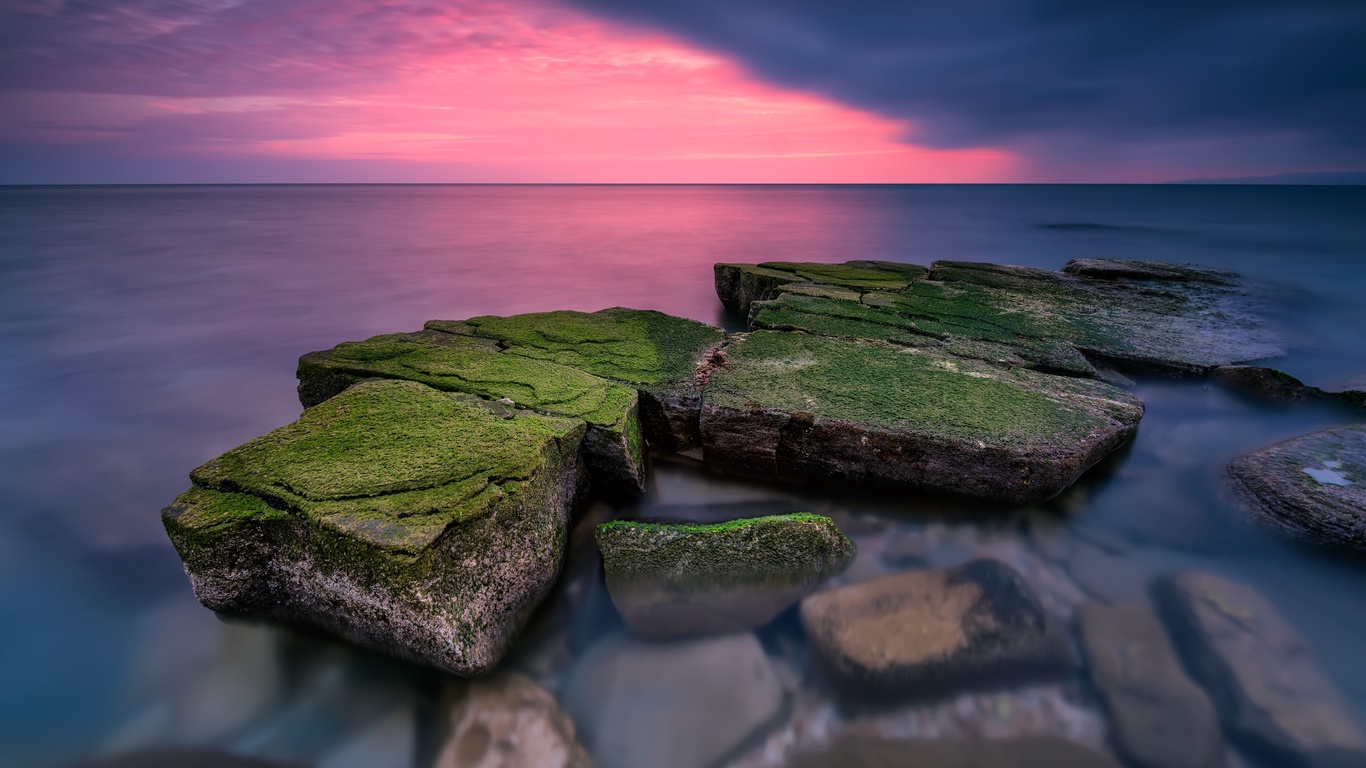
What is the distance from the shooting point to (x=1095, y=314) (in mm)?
6680

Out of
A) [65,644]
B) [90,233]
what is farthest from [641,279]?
[90,233]

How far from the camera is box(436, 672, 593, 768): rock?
7.72 ft

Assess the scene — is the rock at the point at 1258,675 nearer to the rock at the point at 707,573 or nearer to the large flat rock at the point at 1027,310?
the rock at the point at 707,573

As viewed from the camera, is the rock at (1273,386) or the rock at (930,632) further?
the rock at (1273,386)

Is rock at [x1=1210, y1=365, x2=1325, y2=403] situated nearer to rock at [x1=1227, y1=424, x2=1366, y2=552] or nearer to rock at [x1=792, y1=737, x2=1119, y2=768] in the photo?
rock at [x1=1227, y1=424, x2=1366, y2=552]

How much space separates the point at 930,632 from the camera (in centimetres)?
279

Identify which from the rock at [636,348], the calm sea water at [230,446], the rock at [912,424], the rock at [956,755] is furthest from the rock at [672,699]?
the rock at [636,348]

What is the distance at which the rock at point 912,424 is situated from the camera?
3.48m

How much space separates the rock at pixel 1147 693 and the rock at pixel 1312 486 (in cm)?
128

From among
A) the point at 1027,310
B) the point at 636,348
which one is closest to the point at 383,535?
the point at 636,348

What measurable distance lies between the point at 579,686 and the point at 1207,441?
16.2 feet

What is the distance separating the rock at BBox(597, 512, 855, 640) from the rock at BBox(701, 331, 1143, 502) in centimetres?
76

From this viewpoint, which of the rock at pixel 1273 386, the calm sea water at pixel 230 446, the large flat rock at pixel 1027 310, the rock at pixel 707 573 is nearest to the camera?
the calm sea water at pixel 230 446

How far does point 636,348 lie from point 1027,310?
14.7 ft
